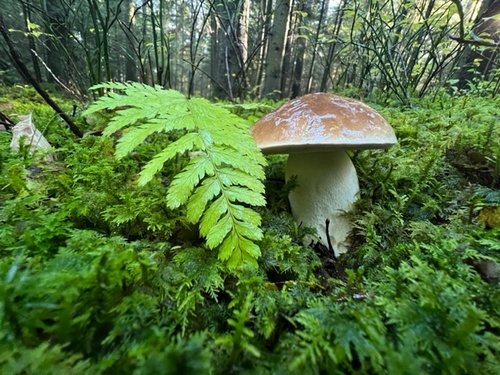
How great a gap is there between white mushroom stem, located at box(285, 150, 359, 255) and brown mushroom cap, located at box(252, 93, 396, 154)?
0.20 metres

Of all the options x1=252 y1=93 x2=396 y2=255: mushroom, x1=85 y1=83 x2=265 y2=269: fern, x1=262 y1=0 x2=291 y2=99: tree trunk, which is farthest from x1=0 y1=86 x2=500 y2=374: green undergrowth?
x1=262 y1=0 x2=291 y2=99: tree trunk

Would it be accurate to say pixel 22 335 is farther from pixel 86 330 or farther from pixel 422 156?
pixel 422 156

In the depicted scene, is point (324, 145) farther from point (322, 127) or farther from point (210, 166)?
point (210, 166)

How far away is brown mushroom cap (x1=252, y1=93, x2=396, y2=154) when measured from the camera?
1.30m

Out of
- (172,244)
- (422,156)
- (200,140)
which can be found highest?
(200,140)

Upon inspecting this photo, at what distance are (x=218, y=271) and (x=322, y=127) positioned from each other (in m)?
0.83

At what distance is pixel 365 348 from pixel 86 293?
0.62 metres

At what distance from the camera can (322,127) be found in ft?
4.34

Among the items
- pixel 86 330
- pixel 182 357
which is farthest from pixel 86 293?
pixel 182 357

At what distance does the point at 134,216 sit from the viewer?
44.3 inches

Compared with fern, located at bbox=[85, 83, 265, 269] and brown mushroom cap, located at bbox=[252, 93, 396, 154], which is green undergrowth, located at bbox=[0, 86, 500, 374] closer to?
fern, located at bbox=[85, 83, 265, 269]

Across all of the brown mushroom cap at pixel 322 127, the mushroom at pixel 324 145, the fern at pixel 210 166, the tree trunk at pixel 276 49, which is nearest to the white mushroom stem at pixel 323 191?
the mushroom at pixel 324 145

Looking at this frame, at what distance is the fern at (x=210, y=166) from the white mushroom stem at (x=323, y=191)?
0.51m

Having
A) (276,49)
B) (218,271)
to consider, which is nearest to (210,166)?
(218,271)
